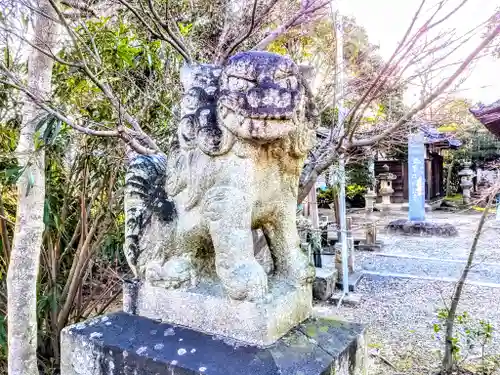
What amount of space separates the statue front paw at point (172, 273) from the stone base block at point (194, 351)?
0.15 m

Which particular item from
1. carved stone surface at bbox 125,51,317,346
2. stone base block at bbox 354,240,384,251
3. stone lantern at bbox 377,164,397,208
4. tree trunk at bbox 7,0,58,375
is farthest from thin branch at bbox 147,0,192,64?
stone lantern at bbox 377,164,397,208

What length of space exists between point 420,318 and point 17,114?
4196mm

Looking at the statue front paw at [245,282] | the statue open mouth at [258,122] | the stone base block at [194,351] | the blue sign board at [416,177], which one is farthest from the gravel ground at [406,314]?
the blue sign board at [416,177]

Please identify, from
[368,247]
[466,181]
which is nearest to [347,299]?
[368,247]

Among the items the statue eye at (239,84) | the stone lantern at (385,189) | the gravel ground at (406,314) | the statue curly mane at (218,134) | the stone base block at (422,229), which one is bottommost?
the gravel ground at (406,314)

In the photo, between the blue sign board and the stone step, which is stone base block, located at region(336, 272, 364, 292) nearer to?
the stone step

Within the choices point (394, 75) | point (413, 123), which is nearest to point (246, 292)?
point (394, 75)

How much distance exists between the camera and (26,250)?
6.23 ft

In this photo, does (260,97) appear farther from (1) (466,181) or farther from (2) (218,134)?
(1) (466,181)

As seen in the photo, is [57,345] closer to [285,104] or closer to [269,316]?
[269,316]

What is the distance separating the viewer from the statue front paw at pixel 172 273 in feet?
4.24

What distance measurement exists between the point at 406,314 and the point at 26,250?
12.7 feet

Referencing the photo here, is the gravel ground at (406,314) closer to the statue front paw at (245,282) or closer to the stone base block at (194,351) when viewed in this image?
the stone base block at (194,351)

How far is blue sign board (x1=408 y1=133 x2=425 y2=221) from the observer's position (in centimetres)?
927
